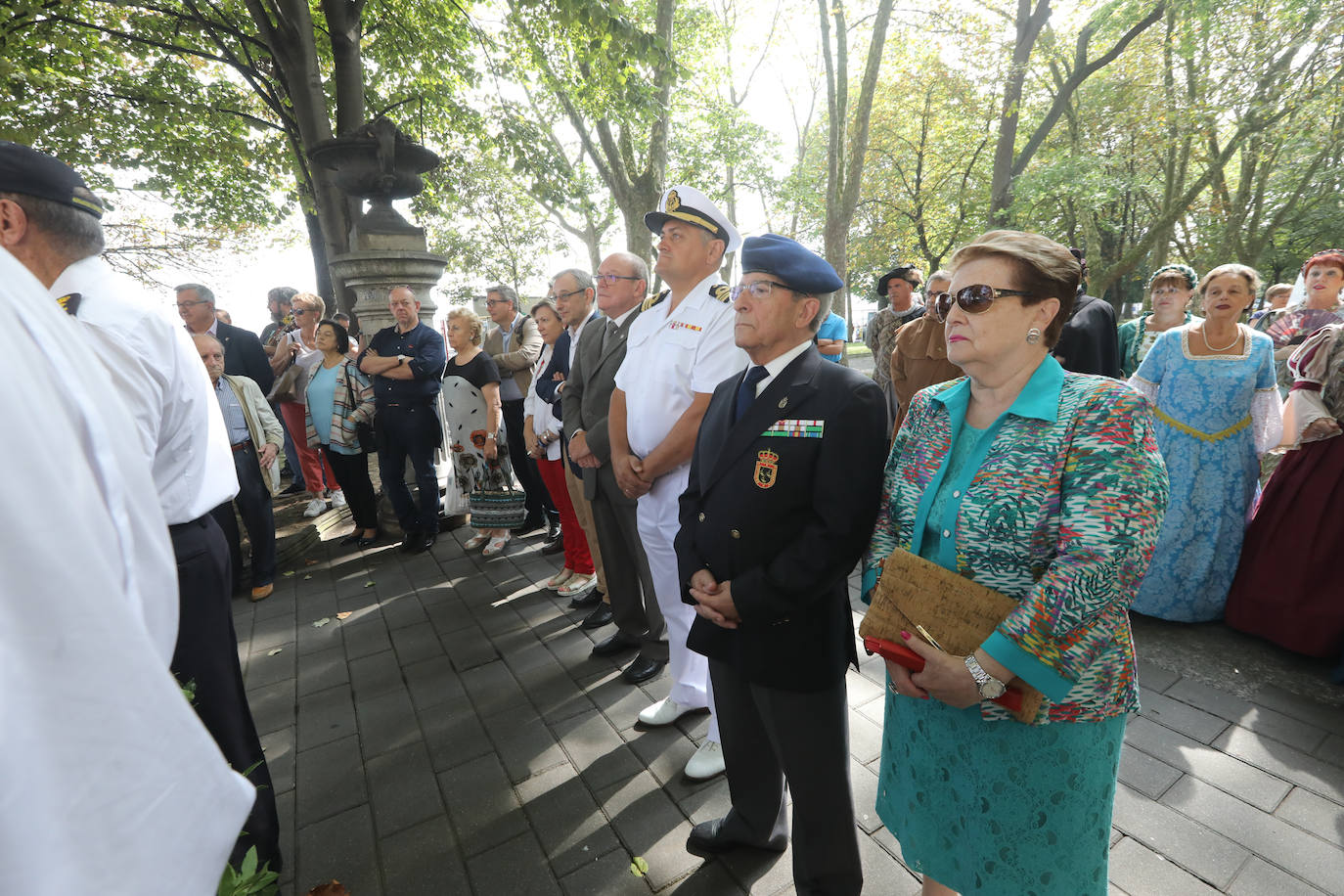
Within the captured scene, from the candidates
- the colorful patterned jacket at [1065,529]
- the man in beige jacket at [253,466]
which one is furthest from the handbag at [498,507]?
the colorful patterned jacket at [1065,529]

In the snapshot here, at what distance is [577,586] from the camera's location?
15.3 ft

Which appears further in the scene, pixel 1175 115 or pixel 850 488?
pixel 1175 115

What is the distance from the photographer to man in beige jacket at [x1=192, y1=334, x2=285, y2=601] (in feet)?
15.3

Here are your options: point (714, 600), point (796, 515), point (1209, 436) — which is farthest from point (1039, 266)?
point (1209, 436)

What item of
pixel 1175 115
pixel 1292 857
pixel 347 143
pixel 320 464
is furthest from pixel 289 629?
pixel 1175 115

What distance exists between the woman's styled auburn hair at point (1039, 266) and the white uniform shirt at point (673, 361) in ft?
4.18

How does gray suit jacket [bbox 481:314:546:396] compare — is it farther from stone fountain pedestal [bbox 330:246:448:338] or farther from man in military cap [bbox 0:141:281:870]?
man in military cap [bbox 0:141:281:870]

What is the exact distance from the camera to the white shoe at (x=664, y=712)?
300 centimetres

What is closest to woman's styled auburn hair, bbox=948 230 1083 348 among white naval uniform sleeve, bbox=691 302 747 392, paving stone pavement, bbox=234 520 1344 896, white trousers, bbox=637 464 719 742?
white naval uniform sleeve, bbox=691 302 747 392

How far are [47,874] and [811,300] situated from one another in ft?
6.26

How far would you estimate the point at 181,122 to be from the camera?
10.0m

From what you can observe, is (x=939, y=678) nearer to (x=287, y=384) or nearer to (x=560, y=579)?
(x=560, y=579)

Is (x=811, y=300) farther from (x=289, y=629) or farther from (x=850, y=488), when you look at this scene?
(x=289, y=629)

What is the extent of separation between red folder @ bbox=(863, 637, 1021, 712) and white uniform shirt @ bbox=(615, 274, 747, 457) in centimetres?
138
